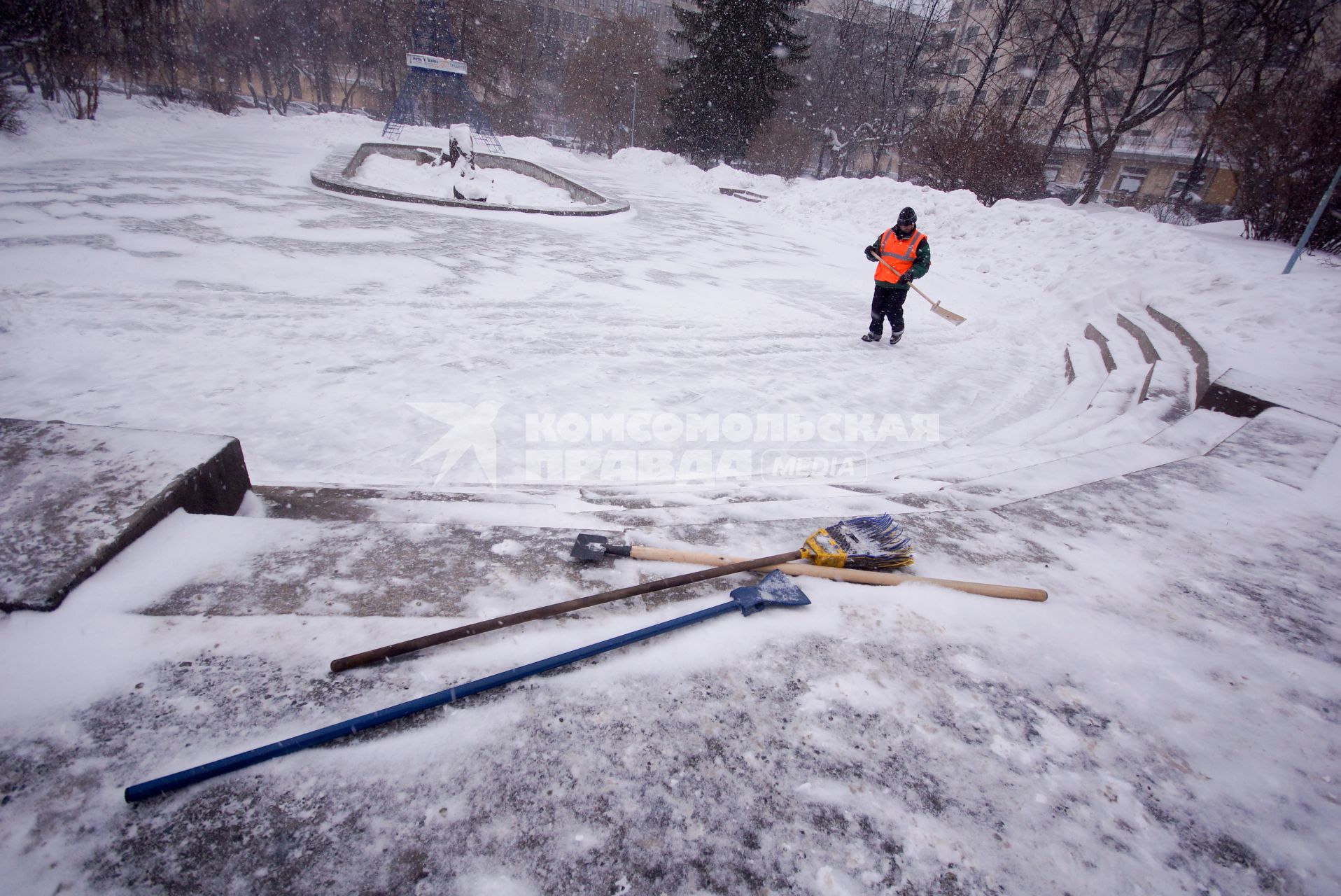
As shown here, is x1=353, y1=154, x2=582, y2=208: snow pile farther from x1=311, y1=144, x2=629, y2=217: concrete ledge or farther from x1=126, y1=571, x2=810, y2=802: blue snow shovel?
x1=126, y1=571, x2=810, y2=802: blue snow shovel

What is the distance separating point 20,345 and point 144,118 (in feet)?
77.0

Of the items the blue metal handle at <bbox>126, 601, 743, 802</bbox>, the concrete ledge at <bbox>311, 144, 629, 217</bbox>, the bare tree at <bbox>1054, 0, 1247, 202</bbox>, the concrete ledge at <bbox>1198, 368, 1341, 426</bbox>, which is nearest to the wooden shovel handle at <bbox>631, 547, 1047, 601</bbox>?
the blue metal handle at <bbox>126, 601, 743, 802</bbox>

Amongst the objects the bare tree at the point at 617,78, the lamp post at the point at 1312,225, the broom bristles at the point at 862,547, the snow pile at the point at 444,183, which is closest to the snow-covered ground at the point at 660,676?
the broom bristles at the point at 862,547

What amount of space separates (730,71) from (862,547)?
2734 centimetres

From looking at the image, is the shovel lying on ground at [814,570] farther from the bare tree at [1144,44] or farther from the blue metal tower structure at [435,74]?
the blue metal tower structure at [435,74]

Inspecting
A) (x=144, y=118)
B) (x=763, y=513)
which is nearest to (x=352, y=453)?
(x=763, y=513)

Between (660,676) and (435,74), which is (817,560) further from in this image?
(435,74)

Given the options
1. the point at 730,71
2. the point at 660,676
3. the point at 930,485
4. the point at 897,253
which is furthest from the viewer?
the point at 730,71

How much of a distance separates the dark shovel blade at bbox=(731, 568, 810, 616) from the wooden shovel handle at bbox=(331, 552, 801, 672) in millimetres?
124

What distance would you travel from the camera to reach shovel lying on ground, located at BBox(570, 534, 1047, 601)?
1967 mm

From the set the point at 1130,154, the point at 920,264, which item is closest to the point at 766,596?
the point at 920,264

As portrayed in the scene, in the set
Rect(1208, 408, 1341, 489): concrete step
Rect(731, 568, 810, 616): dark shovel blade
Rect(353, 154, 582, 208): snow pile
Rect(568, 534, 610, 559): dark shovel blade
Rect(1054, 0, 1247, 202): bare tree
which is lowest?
Rect(568, 534, 610, 559): dark shovel blade

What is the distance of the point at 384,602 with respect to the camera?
171 cm

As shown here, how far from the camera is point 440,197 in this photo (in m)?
12.8
